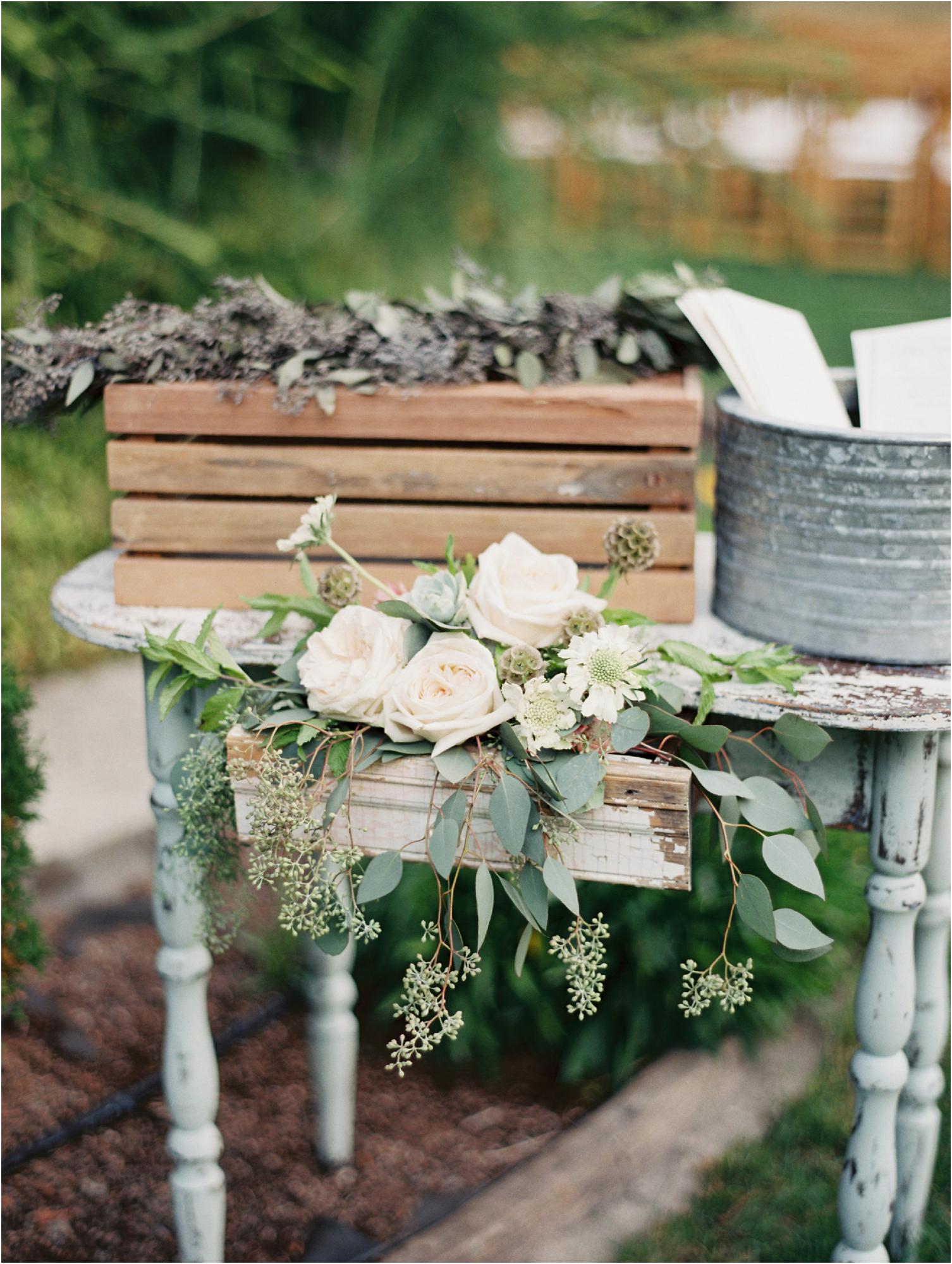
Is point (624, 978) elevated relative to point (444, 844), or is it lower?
lower

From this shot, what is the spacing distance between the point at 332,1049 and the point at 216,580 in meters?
0.87

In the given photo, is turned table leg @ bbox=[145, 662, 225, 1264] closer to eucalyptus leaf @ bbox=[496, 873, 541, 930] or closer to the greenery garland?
the greenery garland

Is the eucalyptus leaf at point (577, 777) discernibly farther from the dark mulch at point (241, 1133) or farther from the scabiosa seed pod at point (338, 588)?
the dark mulch at point (241, 1133)

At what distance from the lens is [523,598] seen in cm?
119

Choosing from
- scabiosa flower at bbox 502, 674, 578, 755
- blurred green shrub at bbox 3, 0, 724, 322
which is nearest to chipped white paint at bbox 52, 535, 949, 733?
scabiosa flower at bbox 502, 674, 578, 755

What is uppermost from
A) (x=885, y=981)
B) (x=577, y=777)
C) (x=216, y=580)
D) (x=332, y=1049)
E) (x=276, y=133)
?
(x=276, y=133)

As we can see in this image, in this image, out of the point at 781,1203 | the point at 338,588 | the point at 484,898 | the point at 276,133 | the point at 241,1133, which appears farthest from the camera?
the point at 276,133

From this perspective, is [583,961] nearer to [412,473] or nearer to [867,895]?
[867,895]

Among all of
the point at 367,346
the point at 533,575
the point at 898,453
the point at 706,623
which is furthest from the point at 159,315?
the point at 898,453

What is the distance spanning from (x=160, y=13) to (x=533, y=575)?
2437mm

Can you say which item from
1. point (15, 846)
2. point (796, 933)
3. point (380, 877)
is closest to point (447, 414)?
point (380, 877)

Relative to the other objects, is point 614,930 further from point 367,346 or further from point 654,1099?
point 367,346

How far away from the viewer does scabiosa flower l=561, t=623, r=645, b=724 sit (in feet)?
3.54

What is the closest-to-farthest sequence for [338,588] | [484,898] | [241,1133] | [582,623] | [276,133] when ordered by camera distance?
1. [484,898]
2. [582,623]
3. [338,588]
4. [241,1133]
5. [276,133]
